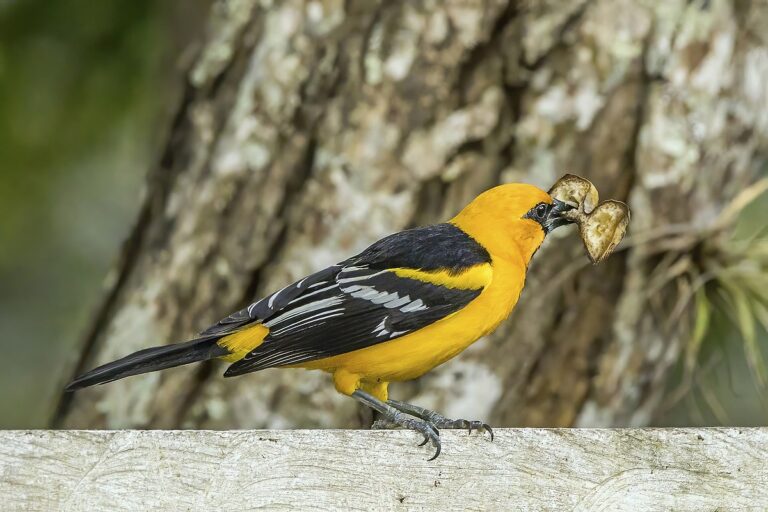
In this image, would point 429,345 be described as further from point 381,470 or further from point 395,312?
point 381,470

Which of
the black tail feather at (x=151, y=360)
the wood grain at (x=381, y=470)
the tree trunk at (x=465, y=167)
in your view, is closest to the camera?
the wood grain at (x=381, y=470)

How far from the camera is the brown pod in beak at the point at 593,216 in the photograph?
108 inches

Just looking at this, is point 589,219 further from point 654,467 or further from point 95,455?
point 95,455

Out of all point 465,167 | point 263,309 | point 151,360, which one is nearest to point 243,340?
point 263,309

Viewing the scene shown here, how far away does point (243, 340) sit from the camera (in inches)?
115

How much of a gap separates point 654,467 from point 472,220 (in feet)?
2.99

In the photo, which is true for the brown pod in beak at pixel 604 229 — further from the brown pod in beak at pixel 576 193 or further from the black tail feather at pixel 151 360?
the black tail feather at pixel 151 360

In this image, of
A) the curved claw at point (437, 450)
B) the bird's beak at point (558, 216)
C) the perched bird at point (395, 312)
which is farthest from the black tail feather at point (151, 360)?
the bird's beak at point (558, 216)

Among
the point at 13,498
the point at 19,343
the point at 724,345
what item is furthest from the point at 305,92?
the point at 19,343

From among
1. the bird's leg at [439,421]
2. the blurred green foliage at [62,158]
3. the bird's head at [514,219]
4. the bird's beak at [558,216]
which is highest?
the blurred green foliage at [62,158]

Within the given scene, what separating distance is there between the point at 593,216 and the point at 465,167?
1317 millimetres

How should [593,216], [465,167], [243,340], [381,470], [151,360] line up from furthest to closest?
[465,167] → [243,340] → [593,216] → [151,360] → [381,470]

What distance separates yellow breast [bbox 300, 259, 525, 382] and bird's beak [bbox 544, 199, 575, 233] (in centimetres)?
20

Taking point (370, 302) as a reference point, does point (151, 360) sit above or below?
below
